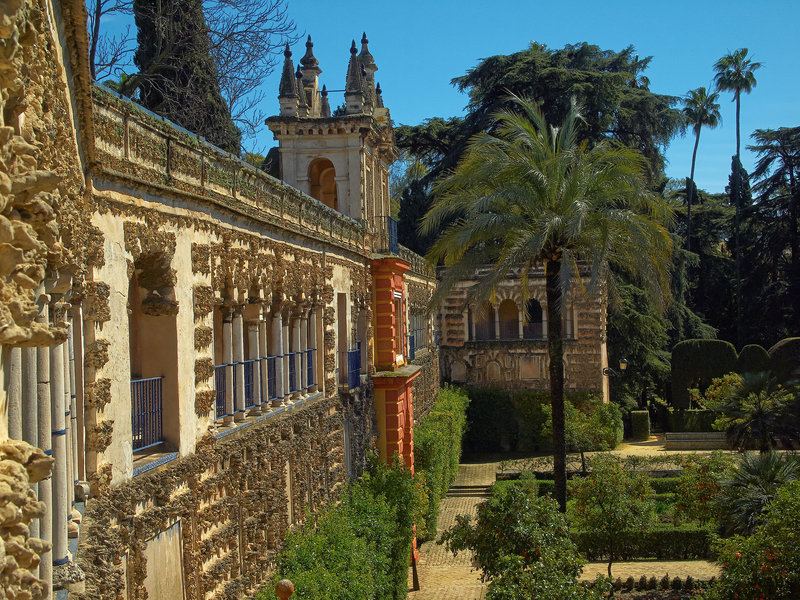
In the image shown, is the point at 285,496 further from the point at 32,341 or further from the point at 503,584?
the point at 32,341

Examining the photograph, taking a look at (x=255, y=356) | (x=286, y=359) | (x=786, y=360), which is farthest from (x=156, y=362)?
(x=786, y=360)

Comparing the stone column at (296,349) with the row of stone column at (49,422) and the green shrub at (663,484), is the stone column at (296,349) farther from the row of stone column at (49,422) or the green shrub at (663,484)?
the green shrub at (663,484)

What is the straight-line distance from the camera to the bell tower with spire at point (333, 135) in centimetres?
2258

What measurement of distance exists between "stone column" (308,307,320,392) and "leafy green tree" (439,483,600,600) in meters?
3.81

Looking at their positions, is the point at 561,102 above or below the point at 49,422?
above

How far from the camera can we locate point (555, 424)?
57.4 ft

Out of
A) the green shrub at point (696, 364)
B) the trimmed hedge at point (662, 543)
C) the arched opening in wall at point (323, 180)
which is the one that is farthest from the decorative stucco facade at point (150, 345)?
the green shrub at point (696, 364)

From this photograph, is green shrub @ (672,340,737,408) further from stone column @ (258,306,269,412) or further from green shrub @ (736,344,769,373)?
stone column @ (258,306,269,412)

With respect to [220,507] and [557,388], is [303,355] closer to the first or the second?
[220,507]

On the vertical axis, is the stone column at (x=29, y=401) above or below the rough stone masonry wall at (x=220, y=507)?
above

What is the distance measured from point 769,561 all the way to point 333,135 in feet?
48.8

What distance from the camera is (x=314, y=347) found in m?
16.6

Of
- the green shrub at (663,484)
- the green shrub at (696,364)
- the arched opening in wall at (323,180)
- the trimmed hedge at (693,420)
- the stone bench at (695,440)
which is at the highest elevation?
the arched opening in wall at (323,180)

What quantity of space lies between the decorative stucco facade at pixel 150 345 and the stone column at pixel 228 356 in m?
0.03
